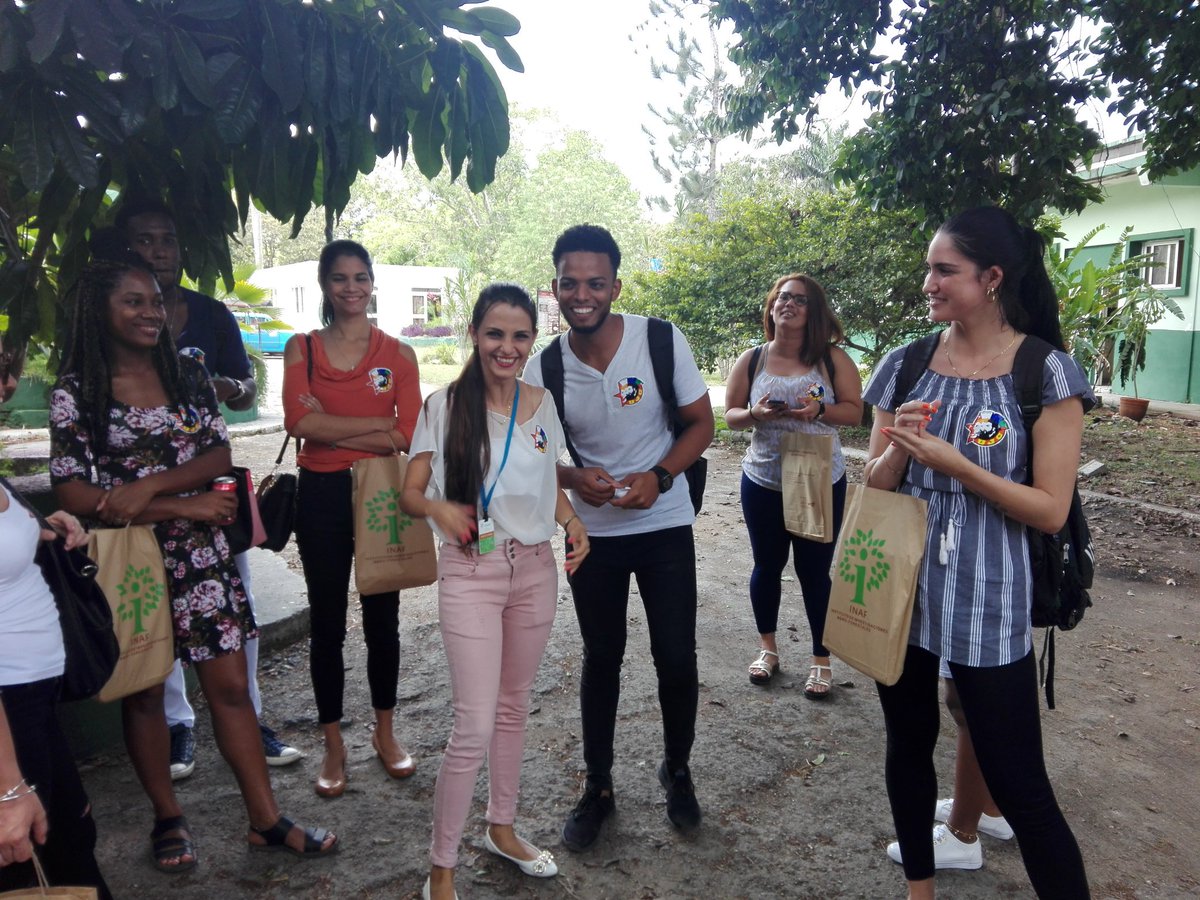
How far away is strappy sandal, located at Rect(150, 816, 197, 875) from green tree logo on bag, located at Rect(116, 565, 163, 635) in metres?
0.76

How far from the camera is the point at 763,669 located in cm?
436

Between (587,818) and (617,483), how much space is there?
1.17m

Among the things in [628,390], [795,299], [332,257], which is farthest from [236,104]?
[795,299]

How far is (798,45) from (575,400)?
14.6 feet

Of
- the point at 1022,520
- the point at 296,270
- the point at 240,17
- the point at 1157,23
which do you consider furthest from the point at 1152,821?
the point at 296,270

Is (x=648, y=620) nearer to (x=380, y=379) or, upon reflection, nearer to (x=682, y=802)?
(x=682, y=802)

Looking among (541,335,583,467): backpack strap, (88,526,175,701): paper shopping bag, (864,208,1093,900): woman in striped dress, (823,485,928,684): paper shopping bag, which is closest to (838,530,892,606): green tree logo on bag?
(823,485,928,684): paper shopping bag

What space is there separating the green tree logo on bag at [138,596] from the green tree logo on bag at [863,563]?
201 centimetres

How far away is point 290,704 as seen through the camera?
4.13 metres

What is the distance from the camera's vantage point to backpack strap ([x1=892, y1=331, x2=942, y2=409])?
2.47 meters

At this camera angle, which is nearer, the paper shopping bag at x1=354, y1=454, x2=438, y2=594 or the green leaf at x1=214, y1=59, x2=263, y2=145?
the green leaf at x1=214, y1=59, x2=263, y2=145

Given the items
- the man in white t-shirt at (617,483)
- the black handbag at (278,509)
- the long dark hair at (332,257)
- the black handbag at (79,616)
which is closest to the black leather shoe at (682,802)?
the man in white t-shirt at (617,483)

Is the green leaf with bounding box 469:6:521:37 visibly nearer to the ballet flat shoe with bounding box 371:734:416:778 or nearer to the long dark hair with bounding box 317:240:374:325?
the long dark hair with bounding box 317:240:374:325

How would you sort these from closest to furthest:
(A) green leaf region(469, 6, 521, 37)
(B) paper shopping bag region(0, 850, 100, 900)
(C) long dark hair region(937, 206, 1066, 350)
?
(B) paper shopping bag region(0, 850, 100, 900) → (C) long dark hair region(937, 206, 1066, 350) → (A) green leaf region(469, 6, 521, 37)
